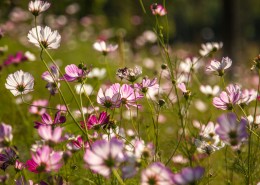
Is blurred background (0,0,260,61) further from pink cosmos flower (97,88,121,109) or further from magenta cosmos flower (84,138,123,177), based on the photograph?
magenta cosmos flower (84,138,123,177)

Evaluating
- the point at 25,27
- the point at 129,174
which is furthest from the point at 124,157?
the point at 25,27

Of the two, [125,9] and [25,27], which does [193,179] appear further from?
[125,9]

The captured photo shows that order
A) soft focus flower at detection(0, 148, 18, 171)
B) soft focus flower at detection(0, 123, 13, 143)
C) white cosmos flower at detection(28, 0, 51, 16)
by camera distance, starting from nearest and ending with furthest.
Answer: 1. soft focus flower at detection(0, 123, 13, 143)
2. soft focus flower at detection(0, 148, 18, 171)
3. white cosmos flower at detection(28, 0, 51, 16)

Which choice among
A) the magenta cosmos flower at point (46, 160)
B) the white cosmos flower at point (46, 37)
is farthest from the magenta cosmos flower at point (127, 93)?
the magenta cosmos flower at point (46, 160)

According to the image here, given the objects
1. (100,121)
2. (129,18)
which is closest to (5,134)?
(100,121)

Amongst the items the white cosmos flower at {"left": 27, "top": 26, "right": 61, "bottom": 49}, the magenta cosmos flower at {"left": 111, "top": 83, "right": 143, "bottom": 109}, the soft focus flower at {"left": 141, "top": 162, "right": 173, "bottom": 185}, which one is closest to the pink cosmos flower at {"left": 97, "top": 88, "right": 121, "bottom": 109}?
the magenta cosmos flower at {"left": 111, "top": 83, "right": 143, "bottom": 109}

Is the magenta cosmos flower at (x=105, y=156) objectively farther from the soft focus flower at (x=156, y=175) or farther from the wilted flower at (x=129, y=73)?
the wilted flower at (x=129, y=73)

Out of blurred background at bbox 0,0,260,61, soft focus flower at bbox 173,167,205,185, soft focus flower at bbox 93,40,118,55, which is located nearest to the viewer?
soft focus flower at bbox 173,167,205,185
